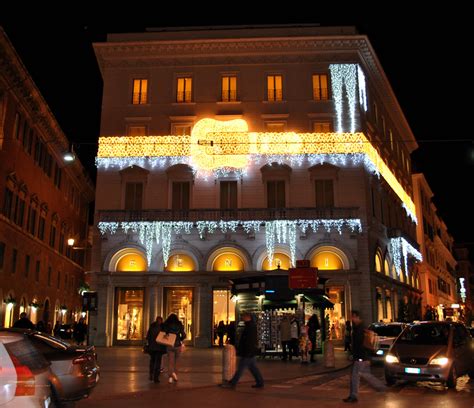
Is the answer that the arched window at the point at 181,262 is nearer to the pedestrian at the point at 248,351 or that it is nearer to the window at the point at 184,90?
the window at the point at 184,90

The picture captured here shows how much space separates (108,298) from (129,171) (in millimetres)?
8587

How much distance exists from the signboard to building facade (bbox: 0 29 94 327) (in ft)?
71.3

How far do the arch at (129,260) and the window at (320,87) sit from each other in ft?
53.0

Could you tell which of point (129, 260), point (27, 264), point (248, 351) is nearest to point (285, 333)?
point (248, 351)

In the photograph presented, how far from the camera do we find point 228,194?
120 ft

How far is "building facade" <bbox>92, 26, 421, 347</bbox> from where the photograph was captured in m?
35.5

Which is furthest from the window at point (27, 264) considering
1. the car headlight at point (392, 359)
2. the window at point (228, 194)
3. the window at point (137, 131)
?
the car headlight at point (392, 359)

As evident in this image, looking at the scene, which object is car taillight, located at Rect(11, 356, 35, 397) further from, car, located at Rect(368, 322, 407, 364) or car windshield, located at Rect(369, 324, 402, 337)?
car windshield, located at Rect(369, 324, 402, 337)

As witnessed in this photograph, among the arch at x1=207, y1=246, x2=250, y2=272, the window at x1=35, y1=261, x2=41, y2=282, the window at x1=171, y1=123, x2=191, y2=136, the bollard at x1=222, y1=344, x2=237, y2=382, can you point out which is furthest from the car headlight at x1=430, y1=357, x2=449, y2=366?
the window at x1=35, y1=261, x2=41, y2=282

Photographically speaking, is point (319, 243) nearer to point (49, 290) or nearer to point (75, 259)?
point (49, 290)

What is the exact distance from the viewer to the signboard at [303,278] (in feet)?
70.4

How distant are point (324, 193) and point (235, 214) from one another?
6.22m

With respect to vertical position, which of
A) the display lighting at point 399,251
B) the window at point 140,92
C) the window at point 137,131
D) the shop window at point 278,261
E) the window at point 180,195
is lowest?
the shop window at point 278,261

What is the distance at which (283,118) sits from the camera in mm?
37594
